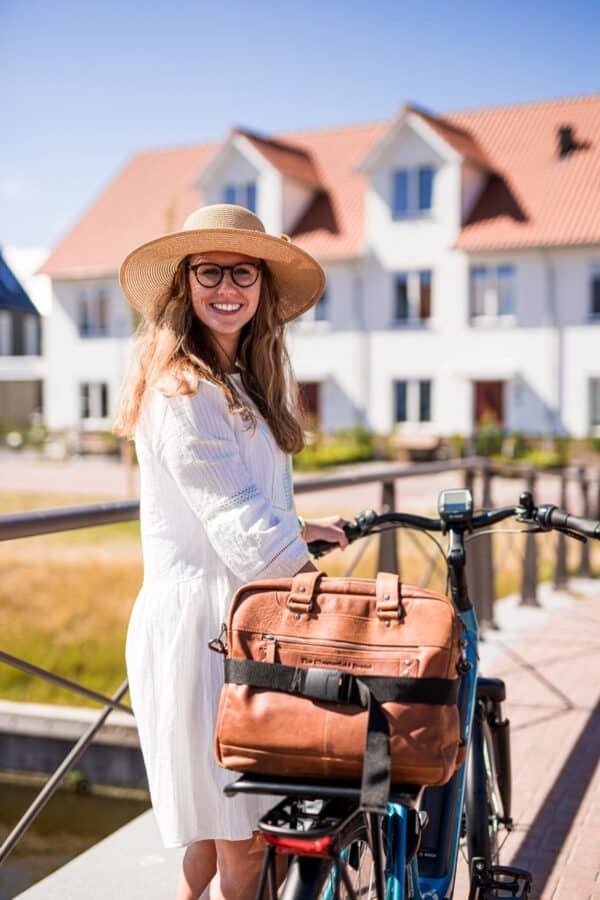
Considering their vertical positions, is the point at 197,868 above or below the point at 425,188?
below

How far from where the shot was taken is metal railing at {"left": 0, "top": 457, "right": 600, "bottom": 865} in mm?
3000

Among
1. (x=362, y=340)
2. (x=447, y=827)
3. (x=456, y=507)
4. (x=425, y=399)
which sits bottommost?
(x=447, y=827)

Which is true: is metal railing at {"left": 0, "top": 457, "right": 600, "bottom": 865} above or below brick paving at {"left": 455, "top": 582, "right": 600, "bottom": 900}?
above

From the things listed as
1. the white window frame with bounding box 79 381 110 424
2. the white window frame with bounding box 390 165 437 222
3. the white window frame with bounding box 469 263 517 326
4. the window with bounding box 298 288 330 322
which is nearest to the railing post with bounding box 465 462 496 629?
the white window frame with bounding box 469 263 517 326

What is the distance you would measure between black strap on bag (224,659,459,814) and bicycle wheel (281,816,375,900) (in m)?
0.13

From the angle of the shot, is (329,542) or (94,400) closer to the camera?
(329,542)

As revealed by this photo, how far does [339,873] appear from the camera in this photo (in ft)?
6.35

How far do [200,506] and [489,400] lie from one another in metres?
28.6

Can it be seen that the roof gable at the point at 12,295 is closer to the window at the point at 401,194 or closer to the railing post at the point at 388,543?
the railing post at the point at 388,543

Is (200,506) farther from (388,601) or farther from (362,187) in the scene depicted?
(362,187)

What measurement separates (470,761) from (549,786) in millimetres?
1772

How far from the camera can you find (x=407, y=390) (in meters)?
31.3

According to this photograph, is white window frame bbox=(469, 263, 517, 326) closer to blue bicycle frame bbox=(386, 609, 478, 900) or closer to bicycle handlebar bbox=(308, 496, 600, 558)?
bicycle handlebar bbox=(308, 496, 600, 558)

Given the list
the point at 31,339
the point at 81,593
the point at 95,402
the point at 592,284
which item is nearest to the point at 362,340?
the point at 592,284
